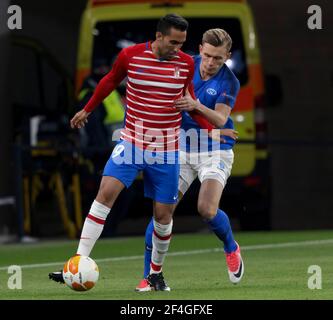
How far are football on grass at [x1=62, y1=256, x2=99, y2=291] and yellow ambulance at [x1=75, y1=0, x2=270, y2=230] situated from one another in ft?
25.1

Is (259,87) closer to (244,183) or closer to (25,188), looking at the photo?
(244,183)

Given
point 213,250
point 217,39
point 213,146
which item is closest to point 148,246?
point 213,146

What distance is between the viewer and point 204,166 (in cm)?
1326

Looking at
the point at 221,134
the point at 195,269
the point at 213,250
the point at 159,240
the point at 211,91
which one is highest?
the point at 211,91

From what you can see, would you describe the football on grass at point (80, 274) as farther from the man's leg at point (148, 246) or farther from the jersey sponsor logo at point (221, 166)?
the jersey sponsor logo at point (221, 166)

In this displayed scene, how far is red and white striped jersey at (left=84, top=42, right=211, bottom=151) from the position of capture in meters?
11.8

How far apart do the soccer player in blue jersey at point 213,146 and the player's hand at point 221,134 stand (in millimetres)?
11

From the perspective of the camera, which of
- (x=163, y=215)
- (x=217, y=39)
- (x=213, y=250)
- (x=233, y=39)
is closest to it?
(x=163, y=215)

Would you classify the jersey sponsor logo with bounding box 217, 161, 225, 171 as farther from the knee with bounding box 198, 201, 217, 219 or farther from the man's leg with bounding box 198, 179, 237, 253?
the knee with bounding box 198, 201, 217, 219

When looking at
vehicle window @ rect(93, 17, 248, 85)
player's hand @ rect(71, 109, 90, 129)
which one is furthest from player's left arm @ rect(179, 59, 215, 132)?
vehicle window @ rect(93, 17, 248, 85)

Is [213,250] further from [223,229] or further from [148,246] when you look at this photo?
[148,246]

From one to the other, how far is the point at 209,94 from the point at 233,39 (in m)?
6.33

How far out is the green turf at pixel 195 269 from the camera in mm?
11914

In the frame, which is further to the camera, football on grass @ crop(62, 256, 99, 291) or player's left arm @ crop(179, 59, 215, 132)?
player's left arm @ crop(179, 59, 215, 132)
